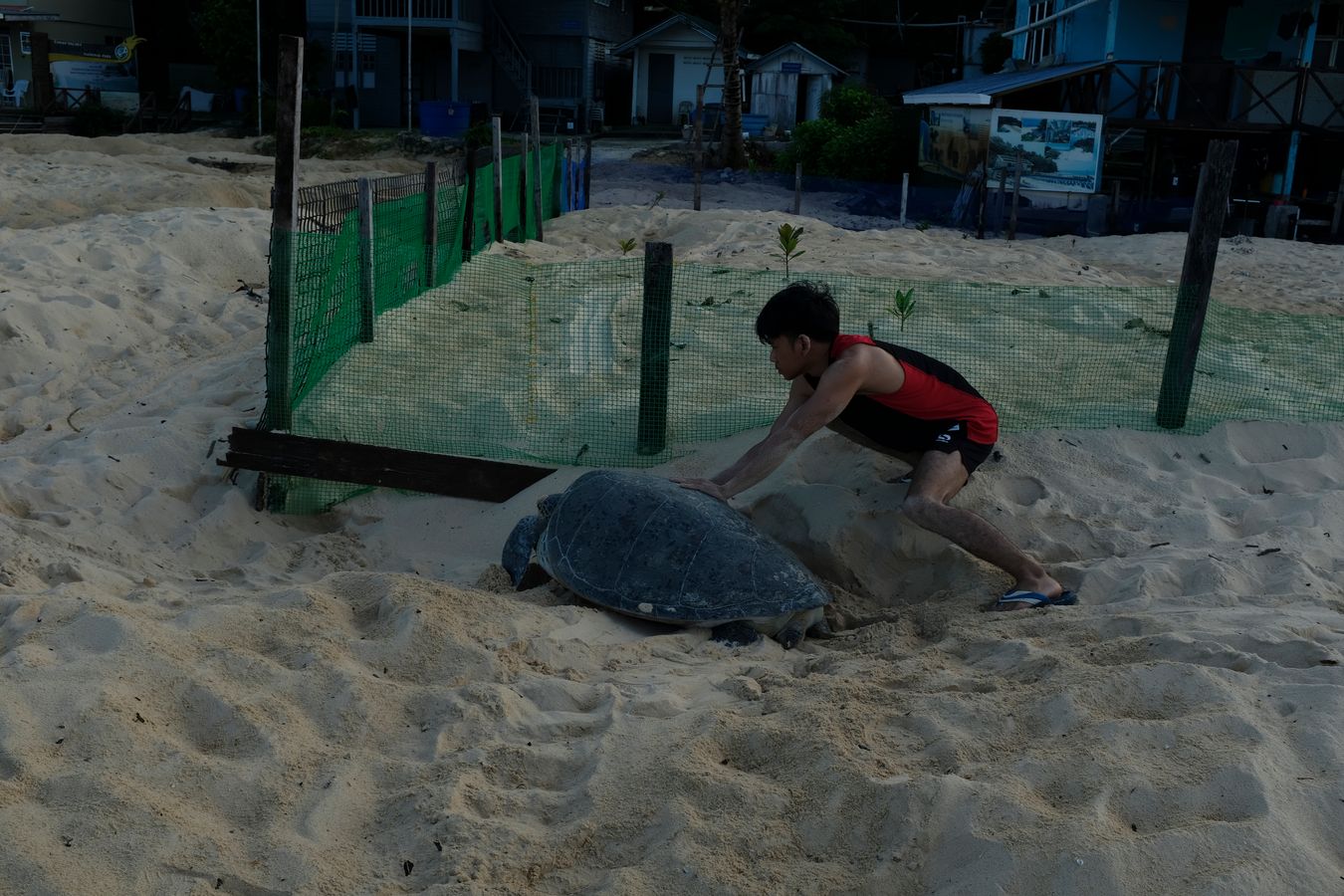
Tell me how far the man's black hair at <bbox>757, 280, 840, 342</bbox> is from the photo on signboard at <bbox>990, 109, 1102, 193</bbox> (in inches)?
574

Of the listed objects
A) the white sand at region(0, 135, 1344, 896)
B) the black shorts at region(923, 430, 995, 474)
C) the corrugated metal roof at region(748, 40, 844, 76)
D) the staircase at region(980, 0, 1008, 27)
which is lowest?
the white sand at region(0, 135, 1344, 896)

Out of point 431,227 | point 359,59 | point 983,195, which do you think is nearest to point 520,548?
point 431,227

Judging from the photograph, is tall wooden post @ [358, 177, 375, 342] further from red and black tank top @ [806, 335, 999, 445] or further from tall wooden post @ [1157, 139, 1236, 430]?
tall wooden post @ [1157, 139, 1236, 430]

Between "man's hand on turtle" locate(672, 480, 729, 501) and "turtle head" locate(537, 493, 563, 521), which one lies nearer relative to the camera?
"man's hand on turtle" locate(672, 480, 729, 501)

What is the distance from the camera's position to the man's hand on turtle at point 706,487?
4309mm

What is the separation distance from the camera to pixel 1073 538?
179 inches

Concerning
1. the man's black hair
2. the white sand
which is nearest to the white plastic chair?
the white sand

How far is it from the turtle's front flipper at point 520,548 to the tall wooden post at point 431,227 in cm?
441

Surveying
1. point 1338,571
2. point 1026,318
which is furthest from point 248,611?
point 1026,318

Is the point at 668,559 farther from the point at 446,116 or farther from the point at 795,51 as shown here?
the point at 795,51

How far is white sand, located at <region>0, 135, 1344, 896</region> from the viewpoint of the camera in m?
2.49

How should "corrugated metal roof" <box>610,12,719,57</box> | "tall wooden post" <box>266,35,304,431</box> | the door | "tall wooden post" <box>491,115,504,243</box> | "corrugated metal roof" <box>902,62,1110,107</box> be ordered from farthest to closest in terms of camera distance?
the door < "corrugated metal roof" <box>610,12,719,57</box> < "corrugated metal roof" <box>902,62,1110,107</box> < "tall wooden post" <box>491,115,504,243</box> < "tall wooden post" <box>266,35,304,431</box>

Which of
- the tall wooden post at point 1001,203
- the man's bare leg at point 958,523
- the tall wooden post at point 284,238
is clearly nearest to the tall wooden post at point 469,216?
the tall wooden post at point 284,238

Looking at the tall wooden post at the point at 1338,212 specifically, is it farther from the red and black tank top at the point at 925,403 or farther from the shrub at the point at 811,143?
the red and black tank top at the point at 925,403
